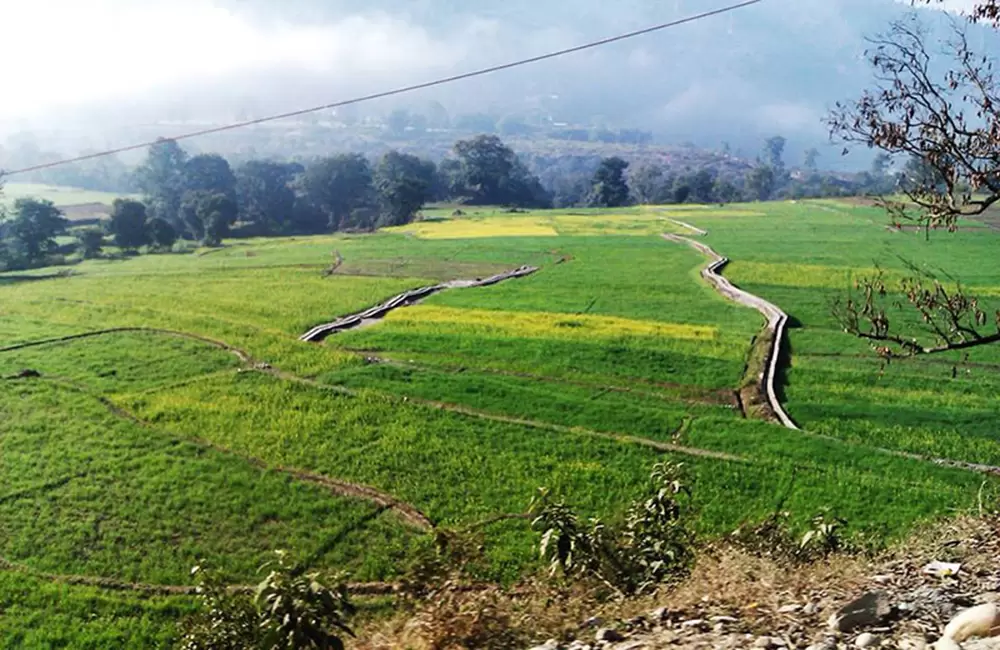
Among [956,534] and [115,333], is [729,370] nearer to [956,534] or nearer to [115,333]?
[956,534]

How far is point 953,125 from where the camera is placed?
8.29 meters

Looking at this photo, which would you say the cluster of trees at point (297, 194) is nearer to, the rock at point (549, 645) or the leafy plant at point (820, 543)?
the leafy plant at point (820, 543)

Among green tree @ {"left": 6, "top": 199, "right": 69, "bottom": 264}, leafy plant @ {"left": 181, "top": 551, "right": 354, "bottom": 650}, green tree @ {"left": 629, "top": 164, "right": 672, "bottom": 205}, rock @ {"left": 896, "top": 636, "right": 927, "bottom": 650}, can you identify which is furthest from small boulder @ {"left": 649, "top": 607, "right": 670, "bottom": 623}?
green tree @ {"left": 629, "top": 164, "right": 672, "bottom": 205}

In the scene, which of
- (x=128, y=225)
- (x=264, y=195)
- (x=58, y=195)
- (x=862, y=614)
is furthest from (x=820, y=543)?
(x=58, y=195)

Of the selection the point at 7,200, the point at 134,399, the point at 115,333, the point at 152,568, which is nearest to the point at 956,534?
the point at 152,568

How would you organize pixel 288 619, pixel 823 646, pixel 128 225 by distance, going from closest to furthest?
pixel 823 646, pixel 288 619, pixel 128 225

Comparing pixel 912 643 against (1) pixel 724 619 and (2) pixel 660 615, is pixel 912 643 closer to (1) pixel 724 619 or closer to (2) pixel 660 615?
(1) pixel 724 619

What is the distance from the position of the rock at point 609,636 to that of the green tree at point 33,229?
62.5m

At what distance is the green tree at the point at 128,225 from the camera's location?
206 ft

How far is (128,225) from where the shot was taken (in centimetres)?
6334

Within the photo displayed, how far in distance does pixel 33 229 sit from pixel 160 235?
376 inches

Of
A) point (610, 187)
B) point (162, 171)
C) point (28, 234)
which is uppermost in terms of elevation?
point (162, 171)

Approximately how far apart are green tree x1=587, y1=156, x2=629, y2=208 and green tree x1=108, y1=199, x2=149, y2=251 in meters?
49.5

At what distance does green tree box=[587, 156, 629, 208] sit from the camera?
9075 centimetres
